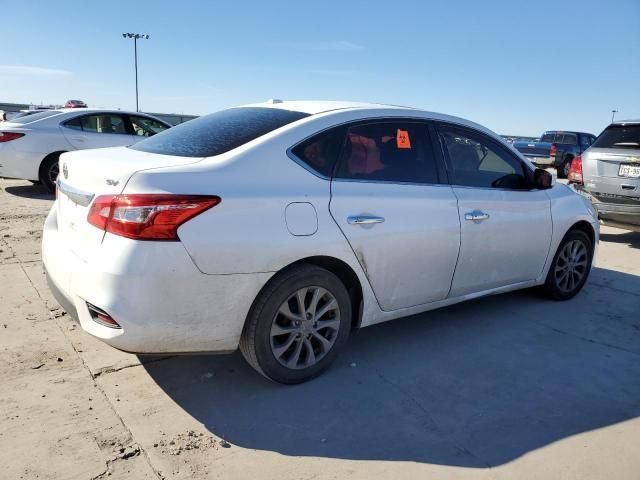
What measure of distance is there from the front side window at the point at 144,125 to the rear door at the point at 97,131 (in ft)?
0.54

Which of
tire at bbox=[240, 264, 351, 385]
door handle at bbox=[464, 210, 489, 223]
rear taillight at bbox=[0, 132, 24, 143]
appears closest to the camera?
tire at bbox=[240, 264, 351, 385]

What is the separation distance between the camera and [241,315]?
2.80 meters

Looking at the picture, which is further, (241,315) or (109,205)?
(241,315)

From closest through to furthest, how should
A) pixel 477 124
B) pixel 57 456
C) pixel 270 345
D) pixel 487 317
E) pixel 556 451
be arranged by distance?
pixel 57 456
pixel 556 451
pixel 270 345
pixel 477 124
pixel 487 317

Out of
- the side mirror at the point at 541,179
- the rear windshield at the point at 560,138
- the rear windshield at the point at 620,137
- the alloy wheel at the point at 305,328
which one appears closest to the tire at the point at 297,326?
the alloy wheel at the point at 305,328

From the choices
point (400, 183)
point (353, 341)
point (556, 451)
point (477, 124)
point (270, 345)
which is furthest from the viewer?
point (477, 124)

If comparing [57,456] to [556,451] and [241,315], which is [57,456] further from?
[556,451]

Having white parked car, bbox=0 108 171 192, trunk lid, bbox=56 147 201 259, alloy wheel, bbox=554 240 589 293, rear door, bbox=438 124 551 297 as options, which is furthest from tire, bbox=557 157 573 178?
trunk lid, bbox=56 147 201 259

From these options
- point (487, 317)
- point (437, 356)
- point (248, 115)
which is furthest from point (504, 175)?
point (248, 115)

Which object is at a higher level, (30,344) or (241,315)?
(241,315)

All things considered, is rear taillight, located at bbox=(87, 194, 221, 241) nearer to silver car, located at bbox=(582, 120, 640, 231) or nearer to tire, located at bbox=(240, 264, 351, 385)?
tire, located at bbox=(240, 264, 351, 385)

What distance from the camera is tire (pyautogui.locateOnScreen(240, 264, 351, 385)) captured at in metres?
2.89

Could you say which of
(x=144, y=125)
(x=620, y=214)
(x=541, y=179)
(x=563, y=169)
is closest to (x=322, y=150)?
(x=541, y=179)

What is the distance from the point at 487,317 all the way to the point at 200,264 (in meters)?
2.75
